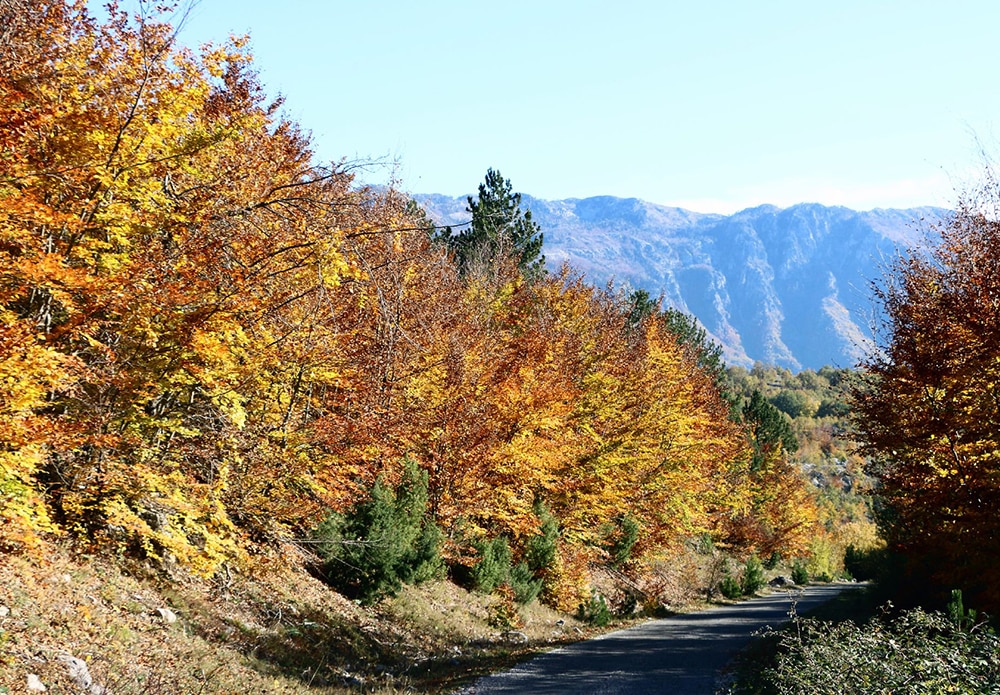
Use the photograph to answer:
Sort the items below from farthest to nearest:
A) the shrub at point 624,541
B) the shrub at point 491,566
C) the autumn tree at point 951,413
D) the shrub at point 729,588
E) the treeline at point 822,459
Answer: the treeline at point 822,459 → the shrub at point 729,588 → the shrub at point 624,541 → the shrub at point 491,566 → the autumn tree at point 951,413

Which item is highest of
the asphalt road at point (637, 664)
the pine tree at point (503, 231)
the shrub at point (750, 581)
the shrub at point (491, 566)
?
the pine tree at point (503, 231)

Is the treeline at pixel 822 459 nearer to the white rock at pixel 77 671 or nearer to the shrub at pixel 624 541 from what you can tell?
the shrub at pixel 624 541

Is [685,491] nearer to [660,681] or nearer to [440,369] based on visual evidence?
[440,369]

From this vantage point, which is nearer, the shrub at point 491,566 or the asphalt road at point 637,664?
the asphalt road at point 637,664

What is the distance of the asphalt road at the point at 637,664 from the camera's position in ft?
44.6

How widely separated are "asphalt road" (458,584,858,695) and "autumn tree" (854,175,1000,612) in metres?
3.36

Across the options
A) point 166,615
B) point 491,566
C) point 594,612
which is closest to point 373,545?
point 166,615

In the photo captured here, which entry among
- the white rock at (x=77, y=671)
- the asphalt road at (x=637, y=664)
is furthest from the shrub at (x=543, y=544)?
the white rock at (x=77, y=671)

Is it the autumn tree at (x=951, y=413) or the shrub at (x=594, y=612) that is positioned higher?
the autumn tree at (x=951, y=413)

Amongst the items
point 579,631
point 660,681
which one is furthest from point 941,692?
point 579,631

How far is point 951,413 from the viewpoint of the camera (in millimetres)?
14094

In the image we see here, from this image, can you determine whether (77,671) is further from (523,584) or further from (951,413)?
(523,584)

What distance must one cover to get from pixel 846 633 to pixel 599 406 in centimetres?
1809

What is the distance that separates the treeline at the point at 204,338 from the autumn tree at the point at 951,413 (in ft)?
33.1
